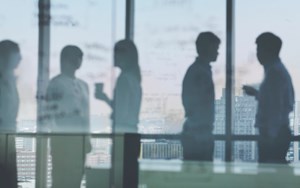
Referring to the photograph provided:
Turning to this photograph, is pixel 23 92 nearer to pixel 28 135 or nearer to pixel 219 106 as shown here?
pixel 28 135

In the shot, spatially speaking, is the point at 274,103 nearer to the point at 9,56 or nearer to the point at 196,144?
the point at 196,144

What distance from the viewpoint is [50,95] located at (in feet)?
9.37

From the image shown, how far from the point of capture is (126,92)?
9.02ft

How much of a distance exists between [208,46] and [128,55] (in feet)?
1.31

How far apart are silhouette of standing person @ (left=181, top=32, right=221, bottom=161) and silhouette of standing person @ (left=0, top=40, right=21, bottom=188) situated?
91cm

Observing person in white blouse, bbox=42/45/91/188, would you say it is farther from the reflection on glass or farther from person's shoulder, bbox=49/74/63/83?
the reflection on glass

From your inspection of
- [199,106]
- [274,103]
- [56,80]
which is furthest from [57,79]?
[274,103]

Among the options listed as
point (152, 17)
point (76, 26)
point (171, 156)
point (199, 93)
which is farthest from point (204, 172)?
point (76, 26)

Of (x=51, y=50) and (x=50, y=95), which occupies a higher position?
(x=51, y=50)

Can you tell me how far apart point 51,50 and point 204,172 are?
100cm

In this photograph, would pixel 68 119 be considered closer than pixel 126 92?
No

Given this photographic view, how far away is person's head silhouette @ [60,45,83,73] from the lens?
281 centimetres

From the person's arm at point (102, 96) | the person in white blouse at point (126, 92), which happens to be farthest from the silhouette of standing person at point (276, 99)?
the person's arm at point (102, 96)

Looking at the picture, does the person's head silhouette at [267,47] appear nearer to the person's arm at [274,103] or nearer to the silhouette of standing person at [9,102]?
the person's arm at [274,103]
